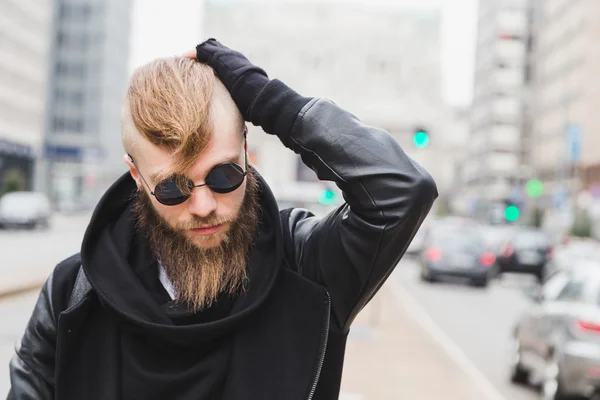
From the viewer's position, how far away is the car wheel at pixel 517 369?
10.4m

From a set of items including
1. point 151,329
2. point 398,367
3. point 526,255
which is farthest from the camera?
point 526,255

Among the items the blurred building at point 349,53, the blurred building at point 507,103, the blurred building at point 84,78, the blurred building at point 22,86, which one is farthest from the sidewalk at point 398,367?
the blurred building at point 507,103

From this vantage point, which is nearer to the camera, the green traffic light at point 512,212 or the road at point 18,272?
the road at point 18,272

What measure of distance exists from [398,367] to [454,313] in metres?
7.44

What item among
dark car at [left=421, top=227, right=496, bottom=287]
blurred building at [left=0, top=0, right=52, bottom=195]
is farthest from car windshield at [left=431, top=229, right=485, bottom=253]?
blurred building at [left=0, top=0, right=52, bottom=195]

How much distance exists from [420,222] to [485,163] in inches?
4172

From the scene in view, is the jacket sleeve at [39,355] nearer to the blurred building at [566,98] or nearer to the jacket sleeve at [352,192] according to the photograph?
the jacket sleeve at [352,192]

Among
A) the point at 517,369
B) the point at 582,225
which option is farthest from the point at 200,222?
the point at 582,225

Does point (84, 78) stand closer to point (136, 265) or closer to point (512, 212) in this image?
point (512, 212)

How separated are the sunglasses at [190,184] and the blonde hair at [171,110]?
33mm

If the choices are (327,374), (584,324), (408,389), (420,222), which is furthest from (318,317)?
(408,389)

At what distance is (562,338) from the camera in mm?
8898

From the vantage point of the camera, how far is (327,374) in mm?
2121

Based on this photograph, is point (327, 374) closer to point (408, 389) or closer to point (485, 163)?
point (408, 389)
